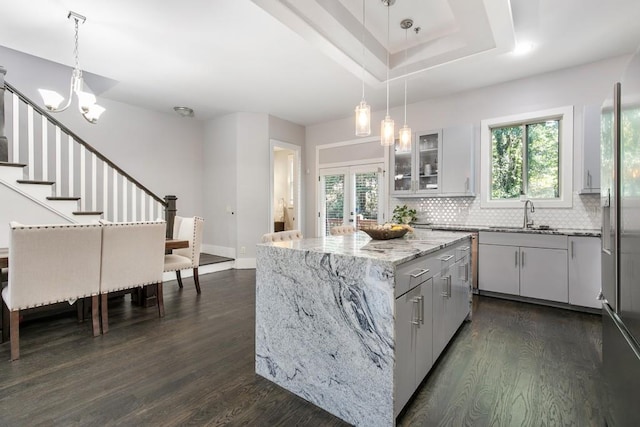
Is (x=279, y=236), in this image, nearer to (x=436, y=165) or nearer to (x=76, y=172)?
(x=436, y=165)

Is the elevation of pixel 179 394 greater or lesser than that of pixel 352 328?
lesser

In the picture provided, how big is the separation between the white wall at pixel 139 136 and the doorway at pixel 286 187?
71.2 inches

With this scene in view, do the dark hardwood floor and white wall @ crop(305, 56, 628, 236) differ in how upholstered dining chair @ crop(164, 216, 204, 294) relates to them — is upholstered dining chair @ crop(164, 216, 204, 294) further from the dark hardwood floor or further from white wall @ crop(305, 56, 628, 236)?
white wall @ crop(305, 56, 628, 236)

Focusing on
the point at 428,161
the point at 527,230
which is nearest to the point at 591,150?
the point at 527,230

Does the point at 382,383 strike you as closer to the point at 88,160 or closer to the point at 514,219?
the point at 514,219

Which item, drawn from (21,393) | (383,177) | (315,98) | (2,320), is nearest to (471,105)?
(383,177)

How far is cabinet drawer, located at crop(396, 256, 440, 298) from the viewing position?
1.51 m

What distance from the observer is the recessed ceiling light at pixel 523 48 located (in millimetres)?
3176

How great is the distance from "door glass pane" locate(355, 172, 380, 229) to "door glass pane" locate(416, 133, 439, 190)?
→ 970 mm

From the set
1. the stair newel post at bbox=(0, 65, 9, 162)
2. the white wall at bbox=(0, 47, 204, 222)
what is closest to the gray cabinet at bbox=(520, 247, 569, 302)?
the white wall at bbox=(0, 47, 204, 222)

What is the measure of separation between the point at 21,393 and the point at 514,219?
16.9 ft

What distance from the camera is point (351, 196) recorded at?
5797mm

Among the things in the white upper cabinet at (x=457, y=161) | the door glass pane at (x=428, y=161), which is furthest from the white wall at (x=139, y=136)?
the white upper cabinet at (x=457, y=161)

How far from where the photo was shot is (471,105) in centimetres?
440
